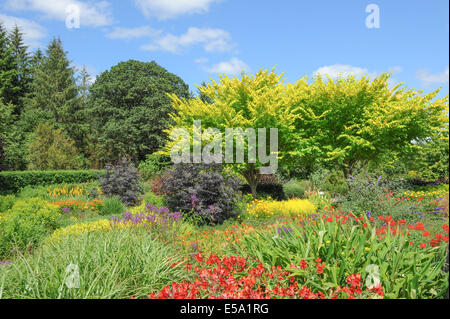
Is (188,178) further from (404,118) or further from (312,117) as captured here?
(404,118)

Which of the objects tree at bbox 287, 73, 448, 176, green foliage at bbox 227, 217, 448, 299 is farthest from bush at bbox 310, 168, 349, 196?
green foliage at bbox 227, 217, 448, 299

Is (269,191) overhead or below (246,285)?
below

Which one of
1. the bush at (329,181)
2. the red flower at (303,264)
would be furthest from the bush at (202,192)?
the bush at (329,181)

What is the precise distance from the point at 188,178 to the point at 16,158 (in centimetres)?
1794

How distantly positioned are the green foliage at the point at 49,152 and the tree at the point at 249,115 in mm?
9874

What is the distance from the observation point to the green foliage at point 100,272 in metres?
3.03

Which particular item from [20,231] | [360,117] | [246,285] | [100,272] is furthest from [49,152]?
[246,285]

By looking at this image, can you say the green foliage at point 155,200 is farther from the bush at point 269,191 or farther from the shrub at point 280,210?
the bush at point 269,191

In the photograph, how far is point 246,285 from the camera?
3137 millimetres

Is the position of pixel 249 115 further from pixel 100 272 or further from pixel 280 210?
pixel 100 272

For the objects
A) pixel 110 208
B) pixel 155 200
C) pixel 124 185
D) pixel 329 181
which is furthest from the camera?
pixel 329 181

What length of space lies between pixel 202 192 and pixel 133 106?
2147cm
